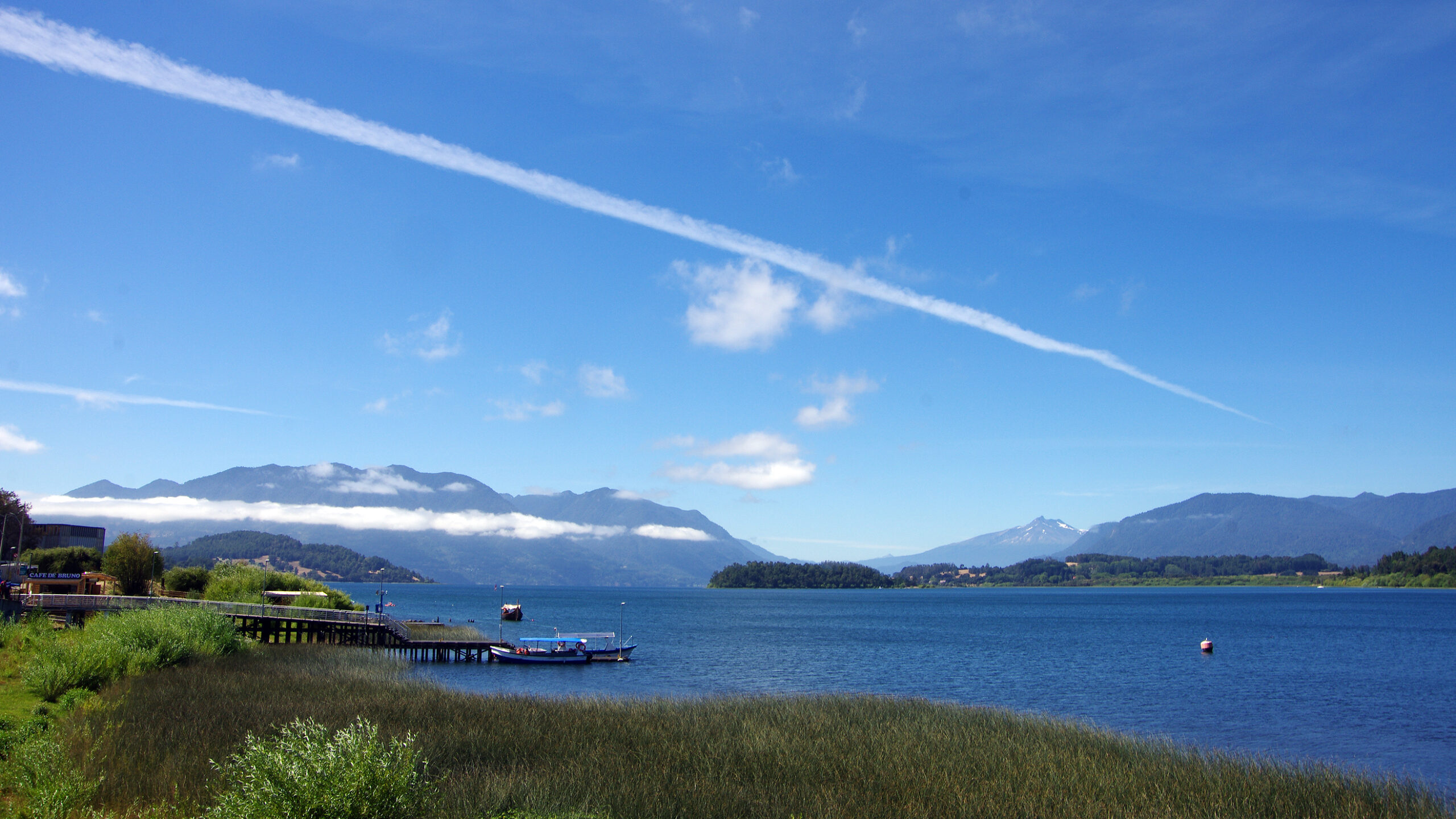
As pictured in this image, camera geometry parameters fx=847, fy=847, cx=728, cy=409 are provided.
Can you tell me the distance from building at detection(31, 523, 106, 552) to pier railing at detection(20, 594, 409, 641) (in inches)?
2619

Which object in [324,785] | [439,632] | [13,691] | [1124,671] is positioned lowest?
[1124,671]

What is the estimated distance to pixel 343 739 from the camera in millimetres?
10820

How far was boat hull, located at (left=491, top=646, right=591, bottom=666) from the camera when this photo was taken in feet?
191

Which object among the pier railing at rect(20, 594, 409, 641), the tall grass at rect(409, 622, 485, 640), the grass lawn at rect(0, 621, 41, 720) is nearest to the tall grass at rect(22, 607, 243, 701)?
the grass lawn at rect(0, 621, 41, 720)

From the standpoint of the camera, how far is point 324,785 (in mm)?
10203

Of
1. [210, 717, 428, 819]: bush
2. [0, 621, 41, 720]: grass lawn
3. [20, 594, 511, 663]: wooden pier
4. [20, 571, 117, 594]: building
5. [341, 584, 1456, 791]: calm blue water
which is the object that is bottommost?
[341, 584, 1456, 791]: calm blue water

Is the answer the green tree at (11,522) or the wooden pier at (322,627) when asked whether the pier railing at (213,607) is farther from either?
the green tree at (11,522)

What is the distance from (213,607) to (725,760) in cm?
4586

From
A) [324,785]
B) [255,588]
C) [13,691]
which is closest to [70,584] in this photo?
[255,588]

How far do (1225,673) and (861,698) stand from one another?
116 feet

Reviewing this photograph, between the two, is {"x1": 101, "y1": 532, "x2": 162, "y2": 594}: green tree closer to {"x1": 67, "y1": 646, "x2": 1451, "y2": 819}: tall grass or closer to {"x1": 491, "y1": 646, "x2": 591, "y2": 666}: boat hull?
{"x1": 491, "y1": 646, "x2": 591, "y2": 666}: boat hull

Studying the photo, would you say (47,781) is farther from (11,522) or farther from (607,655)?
(11,522)

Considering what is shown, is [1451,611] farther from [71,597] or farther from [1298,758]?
[71,597]

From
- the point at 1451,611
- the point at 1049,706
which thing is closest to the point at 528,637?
the point at 1049,706
